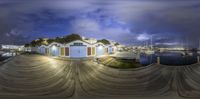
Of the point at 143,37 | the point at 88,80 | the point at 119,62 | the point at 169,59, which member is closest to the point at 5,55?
the point at 88,80

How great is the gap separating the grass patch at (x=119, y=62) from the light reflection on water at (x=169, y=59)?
139 mm

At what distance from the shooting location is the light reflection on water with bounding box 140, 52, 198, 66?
3.56 m

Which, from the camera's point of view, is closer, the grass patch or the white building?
the white building

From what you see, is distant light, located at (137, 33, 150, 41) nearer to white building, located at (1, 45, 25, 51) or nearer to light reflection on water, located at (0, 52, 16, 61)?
Result: white building, located at (1, 45, 25, 51)

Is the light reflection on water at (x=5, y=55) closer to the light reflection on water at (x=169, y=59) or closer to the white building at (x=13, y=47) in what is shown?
the white building at (x=13, y=47)

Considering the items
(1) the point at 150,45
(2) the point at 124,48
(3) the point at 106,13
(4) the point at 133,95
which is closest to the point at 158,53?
(1) the point at 150,45

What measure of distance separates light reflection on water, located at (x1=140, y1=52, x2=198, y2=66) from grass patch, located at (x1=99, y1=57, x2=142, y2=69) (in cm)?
14

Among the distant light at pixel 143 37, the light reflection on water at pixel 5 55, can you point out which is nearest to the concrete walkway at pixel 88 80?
the light reflection on water at pixel 5 55

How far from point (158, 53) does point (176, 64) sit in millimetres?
368

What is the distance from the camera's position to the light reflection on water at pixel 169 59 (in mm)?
3557

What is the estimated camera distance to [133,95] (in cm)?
362

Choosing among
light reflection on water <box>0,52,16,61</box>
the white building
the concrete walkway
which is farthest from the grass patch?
light reflection on water <box>0,52,16,61</box>

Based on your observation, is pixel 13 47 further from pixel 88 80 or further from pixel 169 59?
pixel 169 59

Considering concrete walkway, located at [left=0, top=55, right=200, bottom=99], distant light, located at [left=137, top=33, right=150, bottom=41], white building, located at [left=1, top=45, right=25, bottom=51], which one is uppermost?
distant light, located at [left=137, top=33, right=150, bottom=41]
